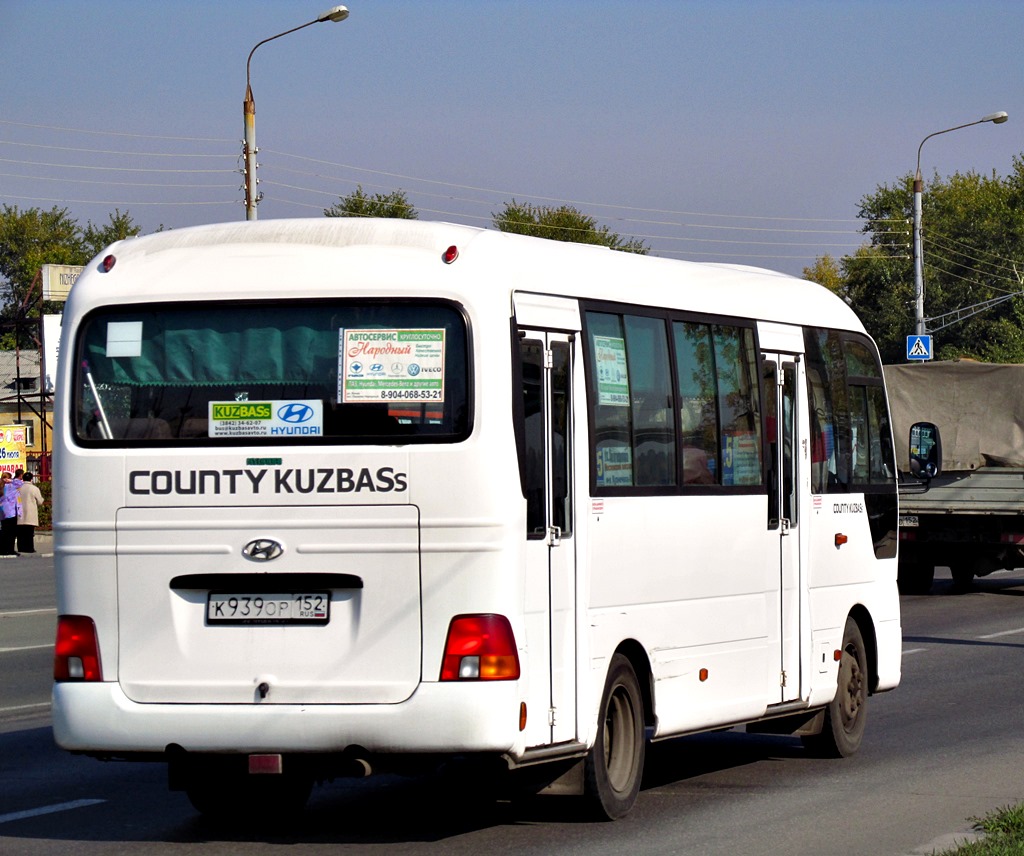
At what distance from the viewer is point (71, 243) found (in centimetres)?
11650

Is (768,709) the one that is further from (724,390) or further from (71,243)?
(71,243)

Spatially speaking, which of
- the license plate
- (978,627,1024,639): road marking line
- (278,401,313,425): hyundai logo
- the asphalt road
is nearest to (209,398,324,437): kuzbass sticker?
(278,401,313,425): hyundai logo

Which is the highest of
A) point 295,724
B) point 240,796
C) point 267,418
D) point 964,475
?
point 267,418

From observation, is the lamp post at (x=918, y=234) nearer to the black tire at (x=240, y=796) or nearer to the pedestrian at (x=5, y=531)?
the pedestrian at (x=5, y=531)

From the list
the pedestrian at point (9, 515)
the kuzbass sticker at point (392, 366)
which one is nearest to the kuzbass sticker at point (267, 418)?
the kuzbass sticker at point (392, 366)

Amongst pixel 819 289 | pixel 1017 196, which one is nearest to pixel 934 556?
pixel 819 289

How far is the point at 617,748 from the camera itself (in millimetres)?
8758

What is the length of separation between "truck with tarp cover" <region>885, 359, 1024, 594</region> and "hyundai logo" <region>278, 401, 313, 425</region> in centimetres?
1636

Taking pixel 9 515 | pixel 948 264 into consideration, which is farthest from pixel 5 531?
pixel 948 264

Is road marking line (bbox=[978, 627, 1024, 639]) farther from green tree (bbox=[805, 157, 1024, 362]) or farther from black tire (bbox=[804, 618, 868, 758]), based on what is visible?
green tree (bbox=[805, 157, 1024, 362])

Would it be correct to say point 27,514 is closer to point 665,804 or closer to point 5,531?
point 5,531

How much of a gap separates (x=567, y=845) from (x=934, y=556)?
1647 centimetres

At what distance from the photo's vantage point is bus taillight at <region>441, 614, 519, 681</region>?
7570 millimetres

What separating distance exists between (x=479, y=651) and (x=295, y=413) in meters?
1.30
